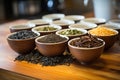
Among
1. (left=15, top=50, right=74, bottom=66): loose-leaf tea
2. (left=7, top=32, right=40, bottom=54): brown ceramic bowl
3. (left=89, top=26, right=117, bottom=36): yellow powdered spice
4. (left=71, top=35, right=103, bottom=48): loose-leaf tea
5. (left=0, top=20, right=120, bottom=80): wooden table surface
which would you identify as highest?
(left=89, top=26, right=117, bottom=36): yellow powdered spice

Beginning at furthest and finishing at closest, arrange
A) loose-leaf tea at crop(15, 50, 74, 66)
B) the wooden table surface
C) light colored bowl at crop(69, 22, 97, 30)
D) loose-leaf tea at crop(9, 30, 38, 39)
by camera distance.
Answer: light colored bowl at crop(69, 22, 97, 30)
loose-leaf tea at crop(9, 30, 38, 39)
loose-leaf tea at crop(15, 50, 74, 66)
the wooden table surface

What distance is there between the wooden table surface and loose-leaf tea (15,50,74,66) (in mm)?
26

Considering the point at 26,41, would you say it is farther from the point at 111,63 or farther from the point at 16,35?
the point at 111,63

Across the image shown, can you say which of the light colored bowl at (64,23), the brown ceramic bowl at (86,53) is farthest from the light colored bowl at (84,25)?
the brown ceramic bowl at (86,53)

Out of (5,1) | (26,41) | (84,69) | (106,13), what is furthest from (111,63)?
(5,1)

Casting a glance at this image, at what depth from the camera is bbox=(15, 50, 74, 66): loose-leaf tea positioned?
89cm

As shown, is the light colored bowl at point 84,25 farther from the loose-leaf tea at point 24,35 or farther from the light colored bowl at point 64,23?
the loose-leaf tea at point 24,35

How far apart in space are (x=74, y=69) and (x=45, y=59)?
0.16m

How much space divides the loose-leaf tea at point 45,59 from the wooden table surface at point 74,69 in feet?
0.09

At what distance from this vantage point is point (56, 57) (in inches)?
36.3

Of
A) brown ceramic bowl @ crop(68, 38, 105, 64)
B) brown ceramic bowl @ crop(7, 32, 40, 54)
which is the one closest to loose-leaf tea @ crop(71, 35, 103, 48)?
brown ceramic bowl @ crop(68, 38, 105, 64)

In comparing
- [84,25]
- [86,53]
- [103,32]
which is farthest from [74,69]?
[84,25]

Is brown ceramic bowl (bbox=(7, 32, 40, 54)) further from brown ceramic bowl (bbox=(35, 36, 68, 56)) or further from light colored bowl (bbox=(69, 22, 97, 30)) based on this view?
light colored bowl (bbox=(69, 22, 97, 30))

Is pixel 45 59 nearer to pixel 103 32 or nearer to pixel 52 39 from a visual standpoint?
pixel 52 39
